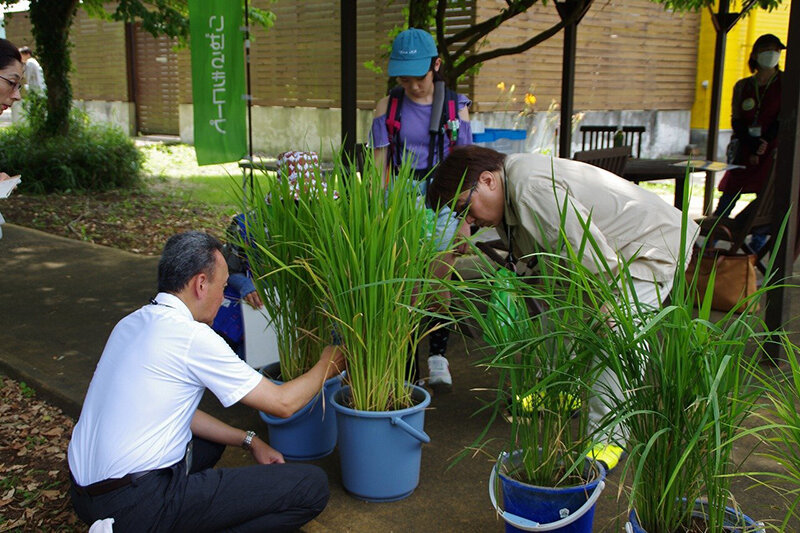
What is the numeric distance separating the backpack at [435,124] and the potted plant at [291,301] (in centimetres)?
91

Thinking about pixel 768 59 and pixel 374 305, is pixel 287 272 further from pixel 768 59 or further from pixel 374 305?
pixel 768 59

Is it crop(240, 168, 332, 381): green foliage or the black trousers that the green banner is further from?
the black trousers

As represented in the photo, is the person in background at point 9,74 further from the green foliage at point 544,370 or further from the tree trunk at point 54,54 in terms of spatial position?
the tree trunk at point 54,54

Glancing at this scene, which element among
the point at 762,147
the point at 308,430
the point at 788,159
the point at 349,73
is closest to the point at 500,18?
the point at 349,73

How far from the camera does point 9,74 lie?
3.38m

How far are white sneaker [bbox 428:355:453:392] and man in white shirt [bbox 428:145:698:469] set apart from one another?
39.7 inches

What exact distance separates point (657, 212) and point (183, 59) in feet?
50.0

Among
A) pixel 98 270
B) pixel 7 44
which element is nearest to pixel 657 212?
pixel 7 44

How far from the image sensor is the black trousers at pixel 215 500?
7.49ft

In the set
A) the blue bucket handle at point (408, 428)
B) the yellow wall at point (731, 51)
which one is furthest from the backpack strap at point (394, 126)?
the yellow wall at point (731, 51)

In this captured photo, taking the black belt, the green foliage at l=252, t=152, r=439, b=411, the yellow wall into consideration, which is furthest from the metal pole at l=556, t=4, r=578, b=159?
the yellow wall

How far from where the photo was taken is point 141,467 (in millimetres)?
2307

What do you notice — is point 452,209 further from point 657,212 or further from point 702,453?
point 702,453

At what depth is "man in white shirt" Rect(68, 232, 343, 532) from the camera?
2.29 m
